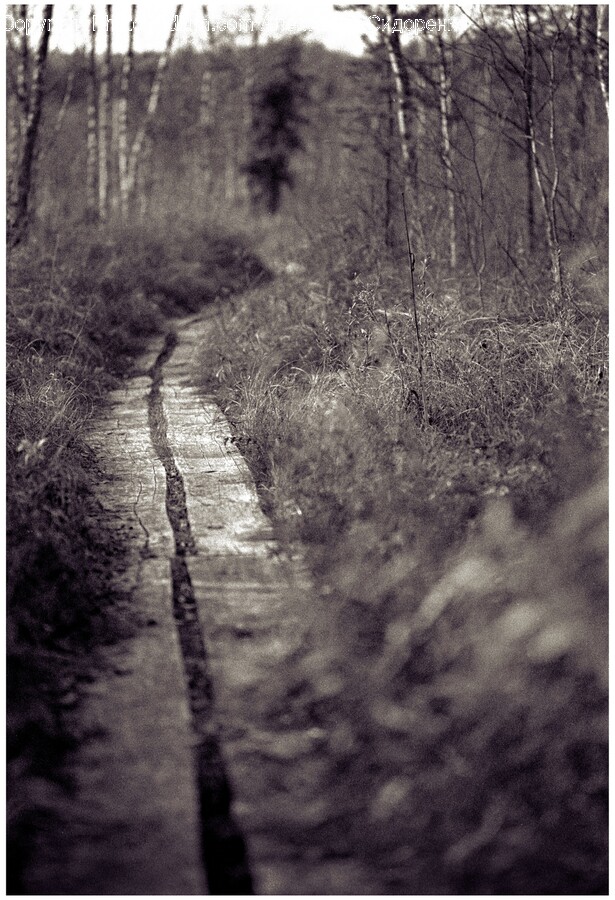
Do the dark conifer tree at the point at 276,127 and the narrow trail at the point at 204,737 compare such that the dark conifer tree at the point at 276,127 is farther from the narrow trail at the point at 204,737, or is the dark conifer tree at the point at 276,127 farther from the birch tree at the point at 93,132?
the narrow trail at the point at 204,737

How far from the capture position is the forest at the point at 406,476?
8.40 feet

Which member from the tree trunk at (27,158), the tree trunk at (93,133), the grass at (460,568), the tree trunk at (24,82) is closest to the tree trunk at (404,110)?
the grass at (460,568)

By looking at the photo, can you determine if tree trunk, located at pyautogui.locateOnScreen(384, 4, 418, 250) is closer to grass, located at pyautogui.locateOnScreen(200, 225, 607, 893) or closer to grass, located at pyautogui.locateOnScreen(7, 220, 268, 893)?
grass, located at pyautogui.locateOnScreen(200, 225, 607, 893)

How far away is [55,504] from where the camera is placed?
4441 mm

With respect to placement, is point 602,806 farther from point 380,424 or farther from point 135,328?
point 135,328

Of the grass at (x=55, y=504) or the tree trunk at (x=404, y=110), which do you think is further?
the tree trunk at (x=404, y=110)

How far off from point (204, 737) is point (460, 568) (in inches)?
48.9

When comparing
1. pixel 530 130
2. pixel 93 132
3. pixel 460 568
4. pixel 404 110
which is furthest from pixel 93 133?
pixel 460 568

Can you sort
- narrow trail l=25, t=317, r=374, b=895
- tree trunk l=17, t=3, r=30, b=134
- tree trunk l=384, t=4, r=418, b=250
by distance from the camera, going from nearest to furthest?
→ narrow trail l=25, t=317, r=374, b=895 < tree trunk l=384, t=4, r=418, b=250 < tree trunk l=17, t=3, r=30, b=134

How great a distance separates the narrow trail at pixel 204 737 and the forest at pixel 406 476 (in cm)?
7

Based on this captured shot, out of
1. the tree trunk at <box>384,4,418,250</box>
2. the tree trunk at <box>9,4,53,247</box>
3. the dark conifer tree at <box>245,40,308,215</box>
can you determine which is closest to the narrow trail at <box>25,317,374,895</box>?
the tree trunk at <box>384,4,418,250</box>

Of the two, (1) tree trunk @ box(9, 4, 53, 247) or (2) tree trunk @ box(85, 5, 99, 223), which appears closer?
(1) tree trunk @ box(9, 4, 53, 247)

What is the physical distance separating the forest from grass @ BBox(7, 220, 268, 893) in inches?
0.6

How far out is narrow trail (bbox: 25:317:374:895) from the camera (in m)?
2.36
